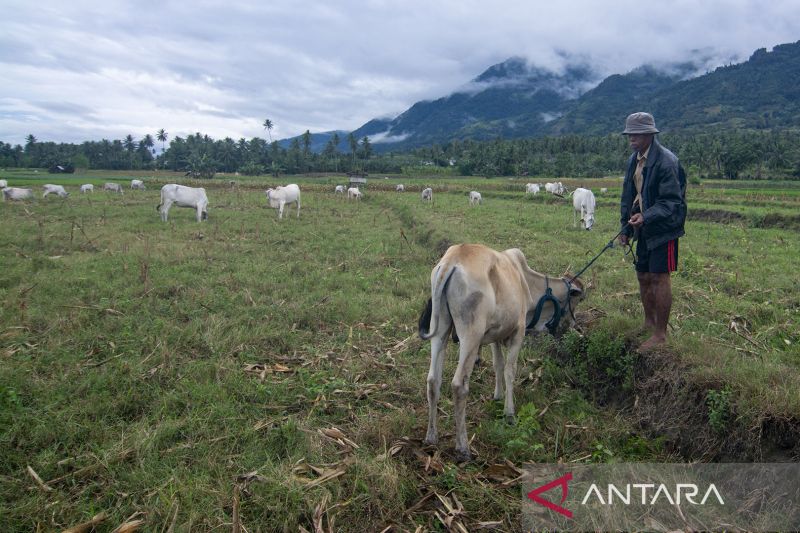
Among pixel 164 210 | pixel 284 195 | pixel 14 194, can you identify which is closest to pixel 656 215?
pixel 164 210

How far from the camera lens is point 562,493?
11.8 feet

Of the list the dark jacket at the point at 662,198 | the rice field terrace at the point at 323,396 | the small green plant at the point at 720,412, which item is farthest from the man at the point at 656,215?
the small green plant at the point at 720,412

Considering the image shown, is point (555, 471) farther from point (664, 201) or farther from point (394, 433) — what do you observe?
point (664, 201)

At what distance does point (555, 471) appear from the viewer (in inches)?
155

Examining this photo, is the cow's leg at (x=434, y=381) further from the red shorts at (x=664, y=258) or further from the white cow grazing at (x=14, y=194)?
the white cow grazing at (x=14, y=194)

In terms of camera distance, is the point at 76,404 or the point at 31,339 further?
the point at 31,339

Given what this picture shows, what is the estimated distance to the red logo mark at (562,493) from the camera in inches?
134

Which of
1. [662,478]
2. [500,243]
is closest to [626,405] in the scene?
[662,478]

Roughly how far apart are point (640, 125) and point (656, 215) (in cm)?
106

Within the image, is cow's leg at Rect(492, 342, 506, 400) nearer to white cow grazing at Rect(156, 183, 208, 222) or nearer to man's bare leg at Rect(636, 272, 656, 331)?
man's bare leg at Rect(636, 272, 656, 331)

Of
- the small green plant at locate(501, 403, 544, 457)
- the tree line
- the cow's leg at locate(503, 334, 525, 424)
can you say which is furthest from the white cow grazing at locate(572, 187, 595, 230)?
the tree line

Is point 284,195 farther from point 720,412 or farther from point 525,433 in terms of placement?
point 720,412

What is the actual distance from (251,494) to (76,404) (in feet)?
8.03

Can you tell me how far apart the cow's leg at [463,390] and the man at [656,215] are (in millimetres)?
2413
